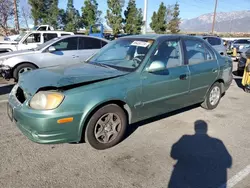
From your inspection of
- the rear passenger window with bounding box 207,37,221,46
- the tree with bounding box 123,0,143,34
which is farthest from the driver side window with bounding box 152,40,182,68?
the tree with bounding box 123,0,143,34

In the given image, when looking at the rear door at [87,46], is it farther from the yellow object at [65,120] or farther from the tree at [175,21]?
the tree at [175,21]

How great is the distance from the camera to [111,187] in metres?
2.48

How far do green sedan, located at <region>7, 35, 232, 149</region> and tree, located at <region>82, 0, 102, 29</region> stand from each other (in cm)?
2341

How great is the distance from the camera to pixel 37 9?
94.0 ft

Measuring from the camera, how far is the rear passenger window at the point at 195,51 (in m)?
4.19

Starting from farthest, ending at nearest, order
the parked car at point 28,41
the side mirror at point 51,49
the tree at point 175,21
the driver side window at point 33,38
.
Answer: the tree at point 175,21
the driver side window at point 33,38
the parked car at point 28,41
the side mirror at point 51,49

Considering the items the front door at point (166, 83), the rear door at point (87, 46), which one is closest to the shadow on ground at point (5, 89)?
the rear door at point (87, 46)

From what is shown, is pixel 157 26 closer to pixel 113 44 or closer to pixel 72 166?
pixel 113 44

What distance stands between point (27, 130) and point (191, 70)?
2.93m

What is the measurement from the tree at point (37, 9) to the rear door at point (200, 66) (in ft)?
94.1

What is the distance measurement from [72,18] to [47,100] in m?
29.4

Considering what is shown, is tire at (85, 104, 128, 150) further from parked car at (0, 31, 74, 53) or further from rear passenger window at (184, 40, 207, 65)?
parked car at (0, 31, 74, 53)

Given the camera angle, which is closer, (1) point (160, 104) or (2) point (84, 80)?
(2) point (84, 80)

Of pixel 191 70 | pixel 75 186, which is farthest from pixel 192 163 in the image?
pixel 191 70
